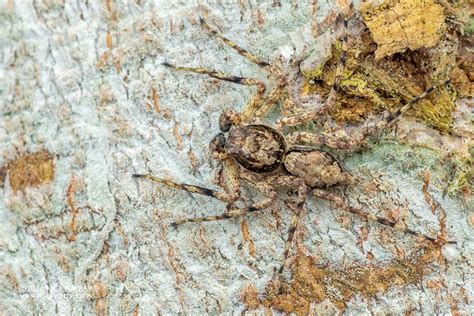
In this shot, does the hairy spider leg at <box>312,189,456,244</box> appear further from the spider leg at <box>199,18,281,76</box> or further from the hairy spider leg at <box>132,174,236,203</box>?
the spider leg at <box>199,18,281,76</box>

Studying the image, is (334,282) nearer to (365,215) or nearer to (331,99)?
(365,215)

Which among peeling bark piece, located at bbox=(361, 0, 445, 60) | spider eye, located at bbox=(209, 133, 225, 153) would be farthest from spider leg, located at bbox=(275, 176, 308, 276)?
peeling bark piece, located at bbox=(361, 0, 445, 60)

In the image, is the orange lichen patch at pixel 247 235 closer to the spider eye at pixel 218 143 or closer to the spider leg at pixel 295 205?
the spider leg at pixel 295 205

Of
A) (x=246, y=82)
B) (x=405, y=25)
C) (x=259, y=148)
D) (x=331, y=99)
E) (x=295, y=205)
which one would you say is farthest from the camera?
(x=259, y=148)

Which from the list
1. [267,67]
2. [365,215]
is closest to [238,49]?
[267,67]

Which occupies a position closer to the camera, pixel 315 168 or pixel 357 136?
pixel 357 136

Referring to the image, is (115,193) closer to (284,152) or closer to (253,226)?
(253,226)

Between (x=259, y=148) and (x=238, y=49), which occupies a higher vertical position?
(x=238, y=49)
